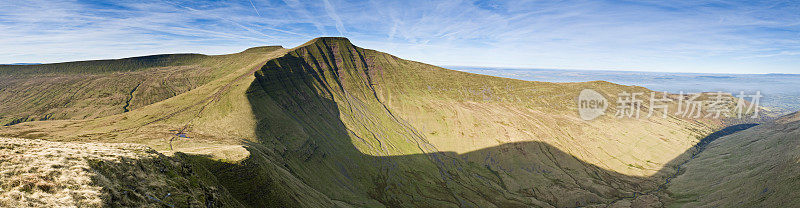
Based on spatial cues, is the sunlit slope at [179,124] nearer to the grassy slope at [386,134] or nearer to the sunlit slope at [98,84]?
the grassy slope at [386,134]

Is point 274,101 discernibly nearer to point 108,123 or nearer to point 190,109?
point 190,109

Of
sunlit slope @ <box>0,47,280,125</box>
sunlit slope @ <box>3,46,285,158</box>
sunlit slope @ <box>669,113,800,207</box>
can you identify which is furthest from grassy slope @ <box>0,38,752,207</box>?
sunlit slope @ <box>669,113,800,207</box>

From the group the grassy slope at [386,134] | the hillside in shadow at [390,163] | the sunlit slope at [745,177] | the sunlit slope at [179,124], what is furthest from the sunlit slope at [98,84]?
the sunlit slope at [745,177]

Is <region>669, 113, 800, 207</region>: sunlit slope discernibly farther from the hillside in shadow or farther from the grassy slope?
the grassy slope

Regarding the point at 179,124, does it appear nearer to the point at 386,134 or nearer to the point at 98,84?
the point at 386,134

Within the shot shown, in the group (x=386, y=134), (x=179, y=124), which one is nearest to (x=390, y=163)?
(x=386, y=134)

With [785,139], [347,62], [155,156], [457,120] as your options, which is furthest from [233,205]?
[785,139]
